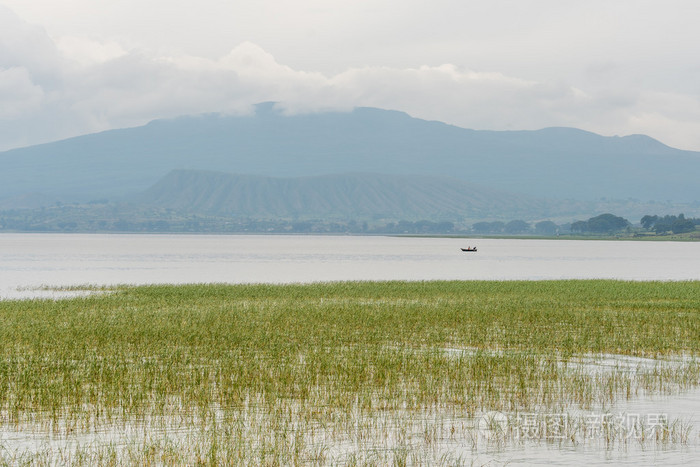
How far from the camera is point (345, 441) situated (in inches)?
658

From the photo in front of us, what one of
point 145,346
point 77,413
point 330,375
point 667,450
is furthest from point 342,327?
point 667,450

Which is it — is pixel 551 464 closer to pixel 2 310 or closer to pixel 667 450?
pixel 667 450

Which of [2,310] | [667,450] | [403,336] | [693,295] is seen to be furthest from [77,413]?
[693,295]

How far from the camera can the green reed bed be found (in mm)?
16750

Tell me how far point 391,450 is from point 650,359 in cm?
1497

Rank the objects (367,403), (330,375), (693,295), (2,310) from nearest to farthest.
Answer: (367,403), (330,375), (2,310), (693,295)

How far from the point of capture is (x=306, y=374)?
23.0m

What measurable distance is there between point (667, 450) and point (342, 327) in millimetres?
20432

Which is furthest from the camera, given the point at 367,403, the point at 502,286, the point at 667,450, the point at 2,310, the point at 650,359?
the point at 502,286

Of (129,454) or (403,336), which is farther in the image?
(403,336)

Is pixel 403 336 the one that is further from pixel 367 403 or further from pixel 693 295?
pixel 693 295

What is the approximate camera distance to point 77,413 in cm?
1836

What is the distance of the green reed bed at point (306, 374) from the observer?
1675 cm

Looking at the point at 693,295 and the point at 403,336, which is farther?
the point at 693,295
